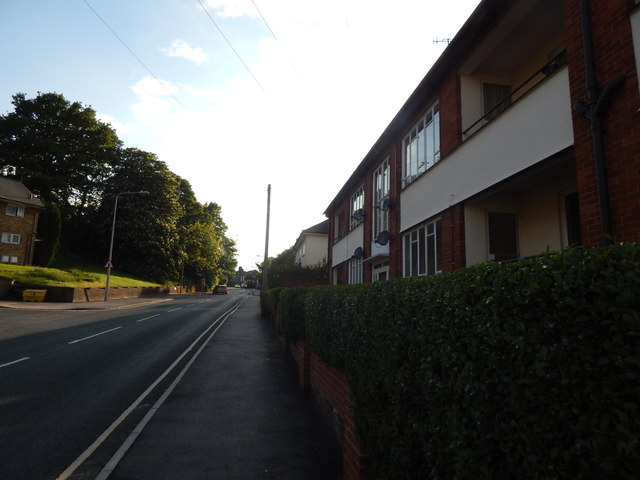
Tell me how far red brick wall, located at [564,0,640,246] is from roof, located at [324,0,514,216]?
1996 mm

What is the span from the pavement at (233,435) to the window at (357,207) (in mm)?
8283

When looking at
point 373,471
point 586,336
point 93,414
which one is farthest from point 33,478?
point 586,336

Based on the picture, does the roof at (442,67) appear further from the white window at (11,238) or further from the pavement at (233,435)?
the white window at (11,238)

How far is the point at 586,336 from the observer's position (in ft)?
4.74

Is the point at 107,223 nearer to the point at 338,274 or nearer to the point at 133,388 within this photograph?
the point at 338,274

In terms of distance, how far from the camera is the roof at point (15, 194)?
35.1 m

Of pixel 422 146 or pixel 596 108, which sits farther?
pixel 422 146

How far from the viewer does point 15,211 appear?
3603cm

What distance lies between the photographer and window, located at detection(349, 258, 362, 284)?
16984mm

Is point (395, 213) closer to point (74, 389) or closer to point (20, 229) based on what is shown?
point (74, 389)

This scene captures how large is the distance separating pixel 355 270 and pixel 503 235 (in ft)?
31.4

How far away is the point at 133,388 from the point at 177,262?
1802 inches

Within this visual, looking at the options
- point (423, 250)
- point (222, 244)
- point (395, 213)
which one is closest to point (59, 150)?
point (222, 244)

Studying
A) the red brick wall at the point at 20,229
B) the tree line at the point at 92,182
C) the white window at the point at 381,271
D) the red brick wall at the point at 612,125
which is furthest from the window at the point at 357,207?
the tree line at the point at 92,182
